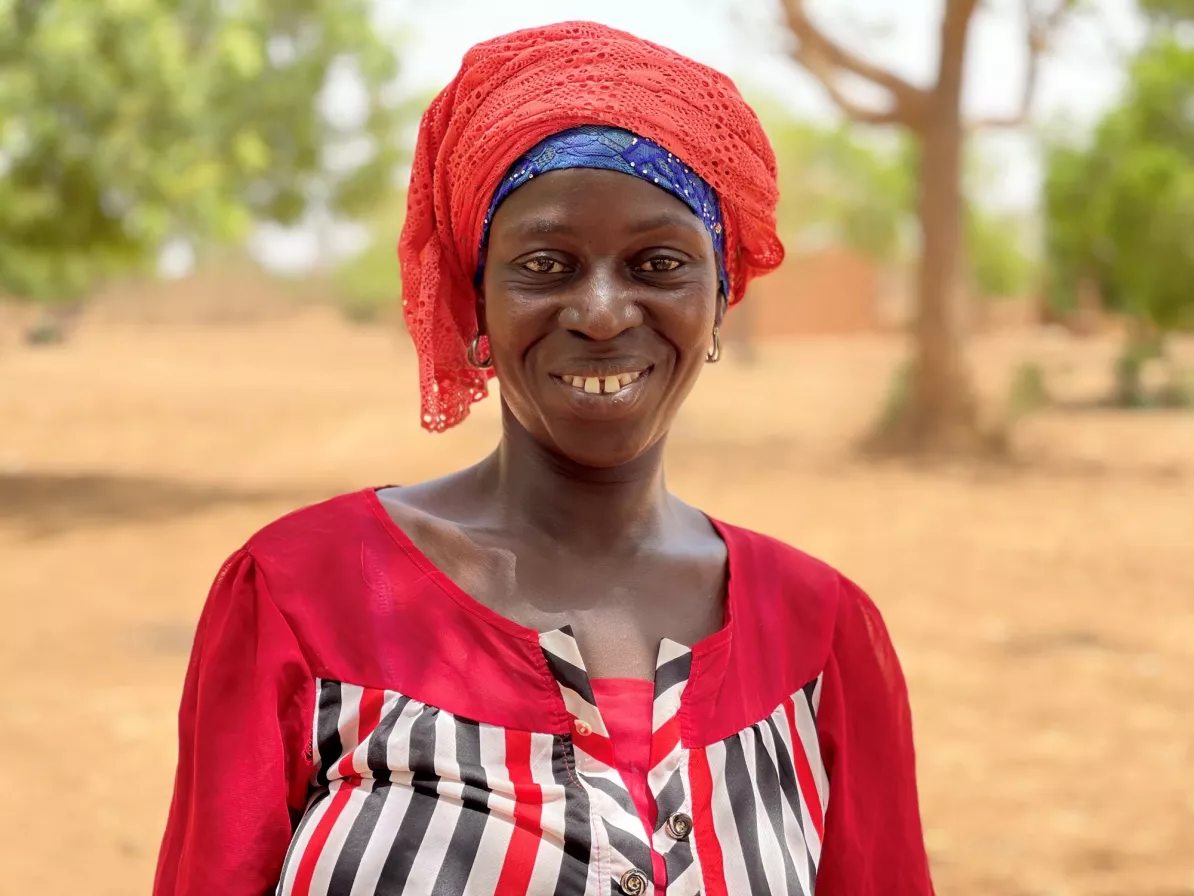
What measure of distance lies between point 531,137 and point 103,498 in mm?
11736

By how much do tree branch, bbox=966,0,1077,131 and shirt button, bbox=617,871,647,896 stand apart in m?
14.2

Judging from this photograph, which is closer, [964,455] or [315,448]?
[964,455]

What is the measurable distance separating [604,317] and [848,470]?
12597 mm

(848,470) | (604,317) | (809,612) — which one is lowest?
(809,612)

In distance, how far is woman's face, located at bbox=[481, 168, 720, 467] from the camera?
5.49 feet

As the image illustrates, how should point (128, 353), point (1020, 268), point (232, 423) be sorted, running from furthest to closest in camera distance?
point (1020, 268) < point (128, 353) < point (232, 423)

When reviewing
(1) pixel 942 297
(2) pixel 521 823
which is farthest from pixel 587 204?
(1) pixel 942 297

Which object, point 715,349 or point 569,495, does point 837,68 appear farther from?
point 569,495

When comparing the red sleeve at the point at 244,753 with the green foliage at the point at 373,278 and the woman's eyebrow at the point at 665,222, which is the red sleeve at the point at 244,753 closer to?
the woman's eyebrow at the point at 665,222

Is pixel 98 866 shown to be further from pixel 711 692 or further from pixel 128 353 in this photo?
pixel 128 353

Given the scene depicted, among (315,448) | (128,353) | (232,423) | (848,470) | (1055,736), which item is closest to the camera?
(1055,736)

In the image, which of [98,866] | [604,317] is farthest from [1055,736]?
[604,317]

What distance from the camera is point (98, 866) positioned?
4.49 meters

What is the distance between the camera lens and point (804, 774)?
1.80m
